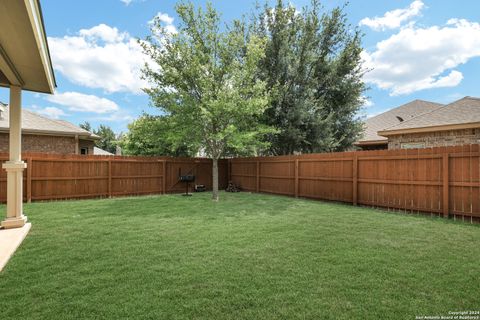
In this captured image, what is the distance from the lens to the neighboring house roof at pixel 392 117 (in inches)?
600

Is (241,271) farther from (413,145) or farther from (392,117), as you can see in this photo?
(392,117)

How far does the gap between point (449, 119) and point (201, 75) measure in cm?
970

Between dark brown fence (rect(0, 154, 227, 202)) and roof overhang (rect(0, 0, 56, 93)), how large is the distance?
16.0 ft

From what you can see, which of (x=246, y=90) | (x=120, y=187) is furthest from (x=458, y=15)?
(x=120, y=187)

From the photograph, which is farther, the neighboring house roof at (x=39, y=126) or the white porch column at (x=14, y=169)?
the neighboring house roof at (x=39, y=126)

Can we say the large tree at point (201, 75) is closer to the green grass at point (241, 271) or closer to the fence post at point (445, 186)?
the green grass at point (241, 271)

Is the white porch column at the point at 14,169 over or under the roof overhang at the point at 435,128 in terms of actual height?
under

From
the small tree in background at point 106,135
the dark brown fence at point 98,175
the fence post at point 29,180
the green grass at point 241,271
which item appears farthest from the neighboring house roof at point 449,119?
the small tree in background at point 106,135

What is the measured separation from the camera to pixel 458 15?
9.42 metres

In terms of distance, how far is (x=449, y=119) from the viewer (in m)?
10.2

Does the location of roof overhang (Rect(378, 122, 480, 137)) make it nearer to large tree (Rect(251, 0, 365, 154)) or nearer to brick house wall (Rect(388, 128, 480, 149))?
A: brick house wall (Rect(388, 128, 480, 149))

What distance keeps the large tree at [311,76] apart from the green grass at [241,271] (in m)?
8.92

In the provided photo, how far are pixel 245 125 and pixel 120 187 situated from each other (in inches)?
231

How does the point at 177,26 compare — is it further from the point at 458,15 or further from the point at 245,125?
the point at 458,15
